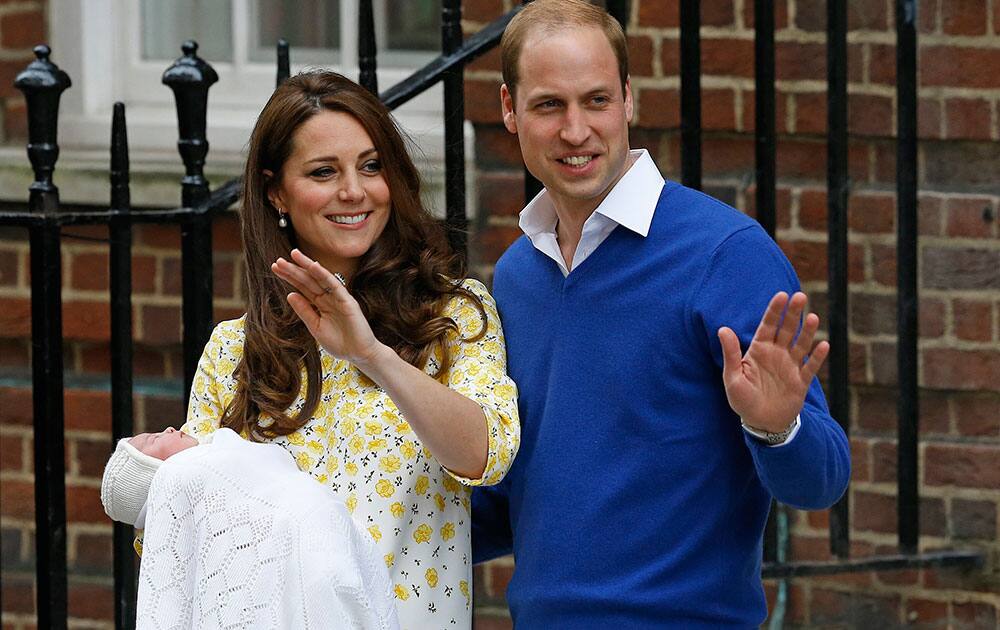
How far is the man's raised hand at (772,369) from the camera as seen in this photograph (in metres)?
2.10

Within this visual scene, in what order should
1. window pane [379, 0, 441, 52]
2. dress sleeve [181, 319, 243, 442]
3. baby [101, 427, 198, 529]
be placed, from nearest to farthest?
baby [101, 427, 198, 529], dress sleeve [181, 319, 243, 442], window pane [379, 0, 441, 52]

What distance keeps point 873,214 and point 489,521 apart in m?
1.67

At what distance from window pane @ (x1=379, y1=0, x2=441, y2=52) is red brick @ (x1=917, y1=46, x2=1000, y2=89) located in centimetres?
145

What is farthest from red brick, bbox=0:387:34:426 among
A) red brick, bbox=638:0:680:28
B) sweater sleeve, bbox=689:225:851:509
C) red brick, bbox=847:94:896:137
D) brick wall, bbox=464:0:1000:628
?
sweater sleeve, bbox=689:225:851:509

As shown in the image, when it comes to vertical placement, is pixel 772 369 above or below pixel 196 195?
below

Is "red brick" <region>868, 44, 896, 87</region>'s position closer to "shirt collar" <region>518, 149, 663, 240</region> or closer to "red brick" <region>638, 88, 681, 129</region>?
"red brick" <region>638, 88, 681, 129</region>

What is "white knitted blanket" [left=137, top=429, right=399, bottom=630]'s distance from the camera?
2193mm

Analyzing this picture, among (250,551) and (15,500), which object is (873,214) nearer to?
(250,551)

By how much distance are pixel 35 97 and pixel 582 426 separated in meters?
1.42

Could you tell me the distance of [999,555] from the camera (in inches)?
151

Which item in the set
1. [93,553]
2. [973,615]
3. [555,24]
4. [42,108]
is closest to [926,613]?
[973,615]

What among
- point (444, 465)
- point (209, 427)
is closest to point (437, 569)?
point (444, 465)

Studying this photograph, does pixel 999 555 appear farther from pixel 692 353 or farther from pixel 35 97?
pixel 35 97

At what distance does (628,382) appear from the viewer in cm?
235
